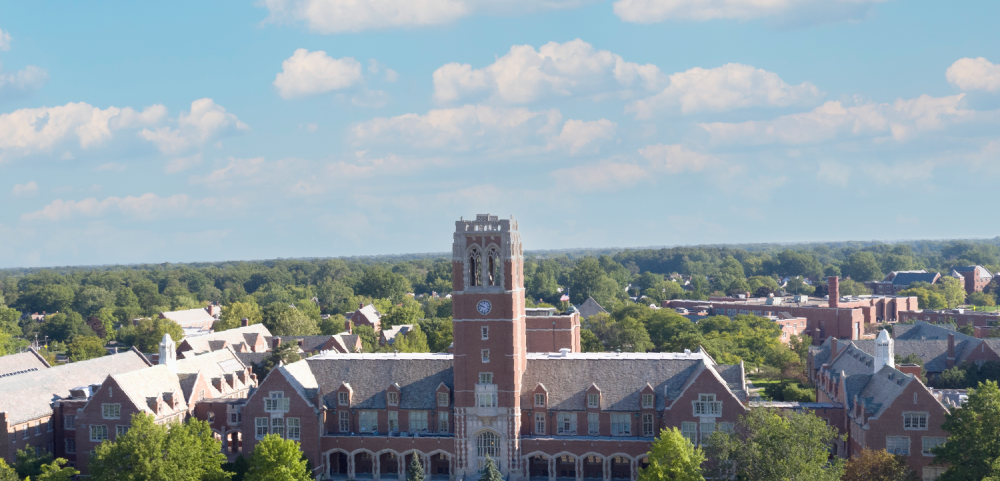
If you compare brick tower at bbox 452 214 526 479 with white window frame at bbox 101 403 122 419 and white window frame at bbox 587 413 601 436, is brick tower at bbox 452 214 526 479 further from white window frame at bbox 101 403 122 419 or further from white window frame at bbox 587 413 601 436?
white window frame at bbox 101 403 122 419

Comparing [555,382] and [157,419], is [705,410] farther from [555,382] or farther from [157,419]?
[157,419]

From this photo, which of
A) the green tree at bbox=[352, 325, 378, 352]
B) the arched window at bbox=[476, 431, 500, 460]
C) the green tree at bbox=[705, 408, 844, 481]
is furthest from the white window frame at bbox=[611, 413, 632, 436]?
the green tree at bbox=[352, 325, 378, 352]

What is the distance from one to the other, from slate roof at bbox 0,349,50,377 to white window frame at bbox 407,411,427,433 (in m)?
42.4

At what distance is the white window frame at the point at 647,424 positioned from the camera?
2771 inches

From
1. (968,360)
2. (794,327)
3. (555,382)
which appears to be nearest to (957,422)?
(555,382)

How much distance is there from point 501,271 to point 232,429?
29926 mm

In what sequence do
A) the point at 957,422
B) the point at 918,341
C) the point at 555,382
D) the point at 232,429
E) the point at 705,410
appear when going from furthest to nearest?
the point at 918,341, the point at 232,429, the point at 555,382, the point at 705,410, the point at 957,422

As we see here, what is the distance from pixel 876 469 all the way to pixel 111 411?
60818 mm

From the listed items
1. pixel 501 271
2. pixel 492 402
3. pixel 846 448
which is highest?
pixel 501 271

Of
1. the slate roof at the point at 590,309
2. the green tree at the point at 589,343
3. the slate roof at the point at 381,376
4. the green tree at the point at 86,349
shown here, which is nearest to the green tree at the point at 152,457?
the slate roof at the point at 381,376

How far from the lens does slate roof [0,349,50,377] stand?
8888 centimetres

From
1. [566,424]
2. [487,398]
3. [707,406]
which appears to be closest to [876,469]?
[707,406]

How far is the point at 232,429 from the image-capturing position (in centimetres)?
7831

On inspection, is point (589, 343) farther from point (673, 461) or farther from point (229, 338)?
point (673, 461)
